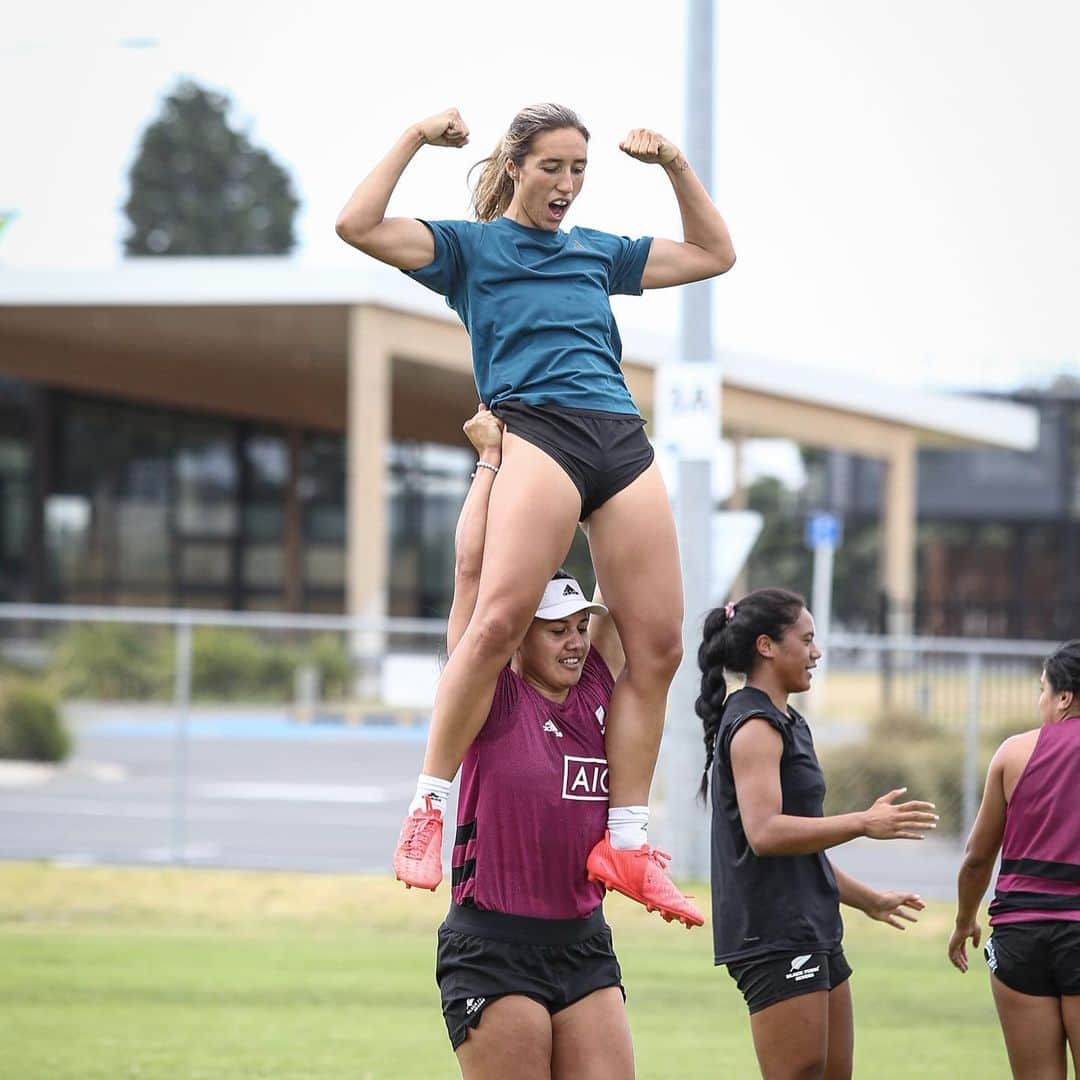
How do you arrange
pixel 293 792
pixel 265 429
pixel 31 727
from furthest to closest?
pixel 265 429 → pixel 293 792 → pixel 31 727

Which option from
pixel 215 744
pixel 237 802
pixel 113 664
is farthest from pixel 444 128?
pixel 113 664

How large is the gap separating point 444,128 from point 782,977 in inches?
92.8

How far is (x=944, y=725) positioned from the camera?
16.0m

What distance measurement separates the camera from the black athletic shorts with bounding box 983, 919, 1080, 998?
4.91 m

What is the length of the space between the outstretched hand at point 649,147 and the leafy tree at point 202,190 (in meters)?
65.3

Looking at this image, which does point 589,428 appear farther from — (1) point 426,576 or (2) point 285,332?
(1) point 426,576

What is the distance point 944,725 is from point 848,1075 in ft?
36.9

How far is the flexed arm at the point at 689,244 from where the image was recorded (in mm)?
4695

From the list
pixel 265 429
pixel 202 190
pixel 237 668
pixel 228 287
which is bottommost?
pixel 237 668

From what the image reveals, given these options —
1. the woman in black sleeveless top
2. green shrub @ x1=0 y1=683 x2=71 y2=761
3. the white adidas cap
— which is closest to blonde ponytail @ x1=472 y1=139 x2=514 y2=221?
the white adidas cap

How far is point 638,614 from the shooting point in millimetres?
4355

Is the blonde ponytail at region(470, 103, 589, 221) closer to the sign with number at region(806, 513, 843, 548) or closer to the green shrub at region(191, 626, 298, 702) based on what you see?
the green shrub at region(191, 626, 298, 702)

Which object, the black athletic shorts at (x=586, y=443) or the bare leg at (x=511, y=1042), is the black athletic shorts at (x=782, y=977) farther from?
the black athletic shorts at (x=586, y=443)

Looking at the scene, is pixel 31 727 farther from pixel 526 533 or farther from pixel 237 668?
pixel 526 533
